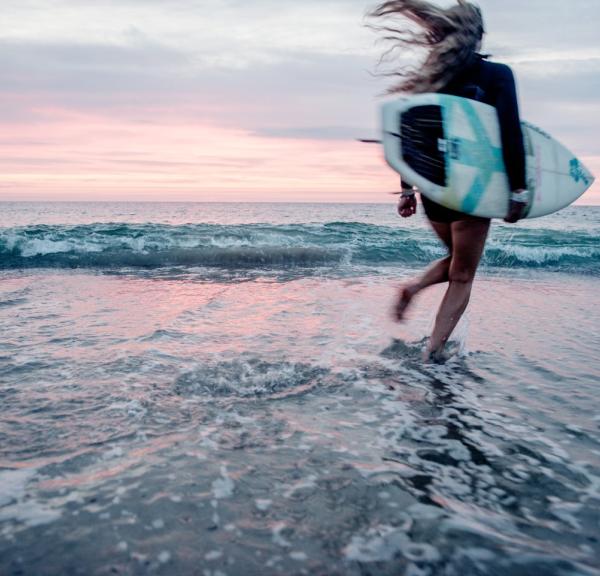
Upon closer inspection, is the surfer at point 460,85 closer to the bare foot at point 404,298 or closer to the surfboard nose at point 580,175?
the bare foot at point 404,298

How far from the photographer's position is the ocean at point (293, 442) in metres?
1.65

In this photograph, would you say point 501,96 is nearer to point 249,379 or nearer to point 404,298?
point 404,298

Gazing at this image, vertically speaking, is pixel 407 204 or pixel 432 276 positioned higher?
pixel 407 204

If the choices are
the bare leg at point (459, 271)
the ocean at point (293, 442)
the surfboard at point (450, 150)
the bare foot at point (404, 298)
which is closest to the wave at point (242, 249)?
the ocean at point (293, 442)

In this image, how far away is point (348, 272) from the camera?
9758 millimetres

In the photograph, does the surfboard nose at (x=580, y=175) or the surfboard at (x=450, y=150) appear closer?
the surfboard at (x=450, y=150)

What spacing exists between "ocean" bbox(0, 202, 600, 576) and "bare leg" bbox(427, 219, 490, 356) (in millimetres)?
256

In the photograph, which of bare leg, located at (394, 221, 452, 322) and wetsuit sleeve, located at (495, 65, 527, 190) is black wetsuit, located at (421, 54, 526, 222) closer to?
wetsuit sleeve, located at (495, 65, 527, 190)

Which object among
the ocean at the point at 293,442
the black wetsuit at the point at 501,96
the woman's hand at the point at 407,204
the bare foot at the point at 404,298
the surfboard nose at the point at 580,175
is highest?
the black wetsuit at the point at 501,96

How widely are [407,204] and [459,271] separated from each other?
0.59 m

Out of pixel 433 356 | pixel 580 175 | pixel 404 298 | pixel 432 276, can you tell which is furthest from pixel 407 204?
pixel 580 175

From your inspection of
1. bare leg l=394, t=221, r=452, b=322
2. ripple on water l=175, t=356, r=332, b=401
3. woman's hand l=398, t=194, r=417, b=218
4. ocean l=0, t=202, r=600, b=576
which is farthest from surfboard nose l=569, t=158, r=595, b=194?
ripple on water l=175, t=356, r=332, b=401

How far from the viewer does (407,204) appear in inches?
147

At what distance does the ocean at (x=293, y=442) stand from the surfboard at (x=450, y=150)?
3.75ft
